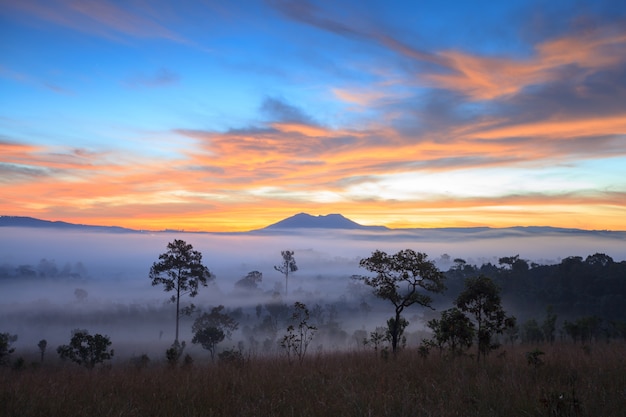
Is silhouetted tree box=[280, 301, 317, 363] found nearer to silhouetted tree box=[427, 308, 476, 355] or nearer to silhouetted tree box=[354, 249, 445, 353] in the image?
silhouetted tree box=[354, 249, 445, 353]

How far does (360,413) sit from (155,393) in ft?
13.9

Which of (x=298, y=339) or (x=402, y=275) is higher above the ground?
(x=402, y=275)

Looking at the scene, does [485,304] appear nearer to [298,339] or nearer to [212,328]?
[298,339]

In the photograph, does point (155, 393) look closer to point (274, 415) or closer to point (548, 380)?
point (274, 415)

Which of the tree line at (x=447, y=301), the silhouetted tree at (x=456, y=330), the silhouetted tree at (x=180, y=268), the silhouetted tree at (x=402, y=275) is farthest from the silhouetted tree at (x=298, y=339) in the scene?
the silhouetted tree at (x=180, y=268)

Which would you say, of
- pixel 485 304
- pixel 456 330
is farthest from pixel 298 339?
pixel 485 304

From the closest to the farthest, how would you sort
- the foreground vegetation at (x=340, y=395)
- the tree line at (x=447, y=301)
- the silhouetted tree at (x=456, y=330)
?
1. the foreground vegetation at (x=340, y=395)
2. the silhouetted tree at (x=456, y=330)
3. the tree line at (x=447, y=301)

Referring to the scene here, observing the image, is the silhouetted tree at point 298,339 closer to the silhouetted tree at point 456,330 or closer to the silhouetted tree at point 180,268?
the silhouetted tree at point 456,330

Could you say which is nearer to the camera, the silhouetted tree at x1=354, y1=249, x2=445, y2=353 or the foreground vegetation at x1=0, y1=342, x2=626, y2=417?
the foreground vegetation at x1=0, y1=342, x2=626, y2=417

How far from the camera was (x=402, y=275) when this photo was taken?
1947cm

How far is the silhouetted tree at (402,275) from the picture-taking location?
746 inches

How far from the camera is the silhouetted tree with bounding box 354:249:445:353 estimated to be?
19.0 m

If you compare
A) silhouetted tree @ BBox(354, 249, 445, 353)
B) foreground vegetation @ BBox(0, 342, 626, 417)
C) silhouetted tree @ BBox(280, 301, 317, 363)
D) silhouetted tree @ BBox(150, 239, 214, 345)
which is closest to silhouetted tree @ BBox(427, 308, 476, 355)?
silhouetted tree @ BBox(354, 249, 445, 353)

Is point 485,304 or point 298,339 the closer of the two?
point 485,304
